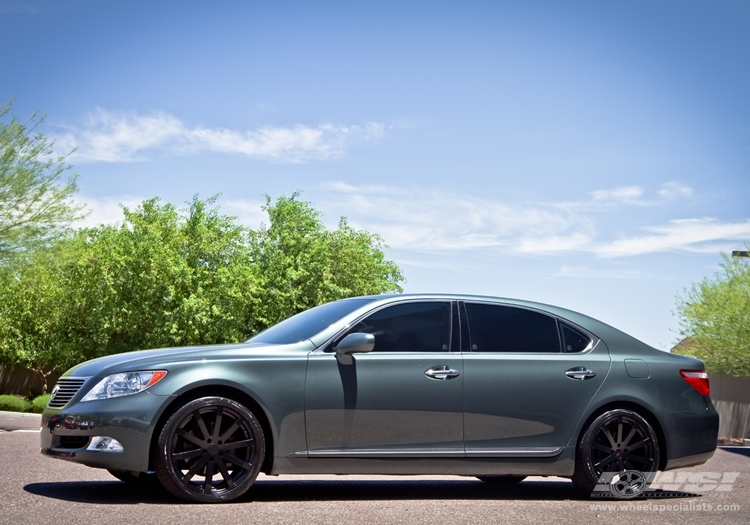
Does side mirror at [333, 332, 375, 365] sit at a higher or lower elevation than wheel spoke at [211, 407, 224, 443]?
higher

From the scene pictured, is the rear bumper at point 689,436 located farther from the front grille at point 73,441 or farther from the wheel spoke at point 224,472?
the front grille at point 73,441

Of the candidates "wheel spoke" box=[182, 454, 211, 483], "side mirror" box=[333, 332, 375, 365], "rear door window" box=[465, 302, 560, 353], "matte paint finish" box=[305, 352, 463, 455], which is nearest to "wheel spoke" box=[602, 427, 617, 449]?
"rear door window" box=[465, 302, 560, 353]

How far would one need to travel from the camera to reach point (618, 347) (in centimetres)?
819

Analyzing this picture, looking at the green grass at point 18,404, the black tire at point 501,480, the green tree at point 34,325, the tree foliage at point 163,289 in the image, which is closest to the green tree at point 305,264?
the tree foliage at point 163,289

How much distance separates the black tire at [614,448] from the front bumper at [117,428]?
3448 mm

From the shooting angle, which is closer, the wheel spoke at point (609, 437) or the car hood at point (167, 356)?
the car hood at point (167, 356)

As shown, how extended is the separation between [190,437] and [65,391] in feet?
3.67

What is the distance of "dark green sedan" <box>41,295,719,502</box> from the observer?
6766mm

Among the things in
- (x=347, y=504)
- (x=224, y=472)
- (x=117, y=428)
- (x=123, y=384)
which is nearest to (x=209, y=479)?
(x=224, y=472)

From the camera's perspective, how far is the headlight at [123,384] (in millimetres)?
6781

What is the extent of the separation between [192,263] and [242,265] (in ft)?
11.1

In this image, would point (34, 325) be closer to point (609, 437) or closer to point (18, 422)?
point (18, 422)

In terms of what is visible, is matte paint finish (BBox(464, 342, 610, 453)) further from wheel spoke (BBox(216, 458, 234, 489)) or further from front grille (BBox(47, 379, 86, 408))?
front grille (BBox(47, 379, 86, 408))

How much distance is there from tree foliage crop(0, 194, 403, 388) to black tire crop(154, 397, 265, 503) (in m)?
40.7
